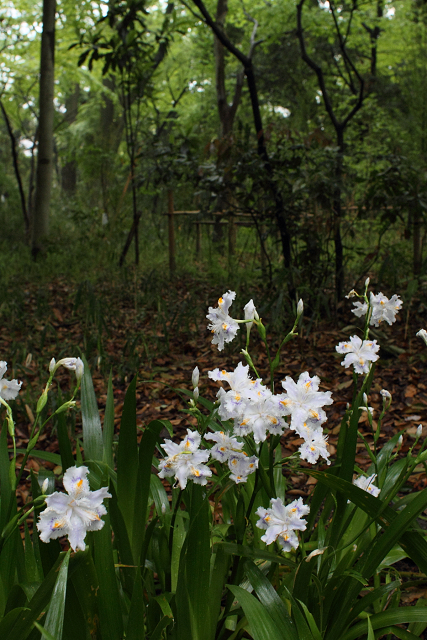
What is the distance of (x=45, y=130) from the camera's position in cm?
685

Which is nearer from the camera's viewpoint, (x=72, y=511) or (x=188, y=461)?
(x=72, y=511)

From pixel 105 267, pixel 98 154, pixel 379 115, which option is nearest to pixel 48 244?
pixel 105 267

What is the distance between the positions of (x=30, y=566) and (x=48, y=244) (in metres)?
6.34

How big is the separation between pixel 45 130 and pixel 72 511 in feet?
23.3

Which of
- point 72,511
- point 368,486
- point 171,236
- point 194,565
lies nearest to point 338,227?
point 171,236

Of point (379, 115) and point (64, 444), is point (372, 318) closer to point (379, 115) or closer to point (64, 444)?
point (64, 444)

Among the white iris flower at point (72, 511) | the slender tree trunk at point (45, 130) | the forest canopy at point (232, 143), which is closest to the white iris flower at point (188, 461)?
the white iris flower at point (72, 511)

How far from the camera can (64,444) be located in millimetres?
1074

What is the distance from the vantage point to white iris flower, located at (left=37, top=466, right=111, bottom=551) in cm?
75

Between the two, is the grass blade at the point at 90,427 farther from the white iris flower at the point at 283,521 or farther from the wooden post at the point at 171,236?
the wooden post at the point at 171,236

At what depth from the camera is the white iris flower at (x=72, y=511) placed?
75 cm

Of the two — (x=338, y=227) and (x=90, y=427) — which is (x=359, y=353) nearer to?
(x=90, y=427)

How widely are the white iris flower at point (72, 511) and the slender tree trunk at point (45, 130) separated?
6.61m

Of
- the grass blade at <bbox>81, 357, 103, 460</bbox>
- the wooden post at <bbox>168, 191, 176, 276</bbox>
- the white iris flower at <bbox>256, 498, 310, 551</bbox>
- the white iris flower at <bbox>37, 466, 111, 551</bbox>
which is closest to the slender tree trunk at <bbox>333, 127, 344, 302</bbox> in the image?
the wooden post at <bbox>168, 191, 176, 276</bbox>
